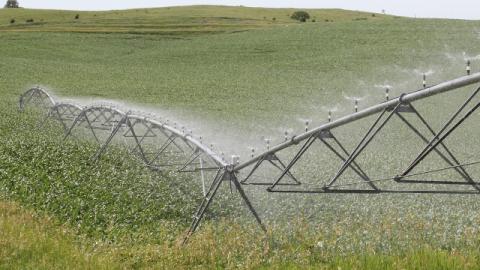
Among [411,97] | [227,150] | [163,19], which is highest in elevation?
[163,19]

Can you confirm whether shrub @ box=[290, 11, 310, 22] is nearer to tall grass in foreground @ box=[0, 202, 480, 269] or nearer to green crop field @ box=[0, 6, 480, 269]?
green crop field @ box=[0, 6, 480, 269]

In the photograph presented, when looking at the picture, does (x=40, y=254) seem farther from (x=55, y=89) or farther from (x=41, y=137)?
(x=55, y=89)

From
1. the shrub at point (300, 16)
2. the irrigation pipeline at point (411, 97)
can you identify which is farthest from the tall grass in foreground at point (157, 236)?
the shrub at point (300, 16)

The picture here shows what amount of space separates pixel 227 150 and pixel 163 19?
106 meters

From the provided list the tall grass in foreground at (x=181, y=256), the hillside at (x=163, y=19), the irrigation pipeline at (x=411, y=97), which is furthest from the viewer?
the hillside at (x=163, y=19)

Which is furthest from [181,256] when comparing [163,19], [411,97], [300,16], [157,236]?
[300,16]

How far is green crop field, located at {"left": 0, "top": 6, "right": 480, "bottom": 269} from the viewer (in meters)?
13.7

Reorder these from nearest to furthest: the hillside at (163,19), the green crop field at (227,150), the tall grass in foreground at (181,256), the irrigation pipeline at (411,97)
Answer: the irrigation pipeline at (411,97) → the tall grass in foreground at (181,256) → the green crop field at (227,150) → the hillside at (163,19)

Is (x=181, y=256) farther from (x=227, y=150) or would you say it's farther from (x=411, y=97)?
(x=227, y=150)

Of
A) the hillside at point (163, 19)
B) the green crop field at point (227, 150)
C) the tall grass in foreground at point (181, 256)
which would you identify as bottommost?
the tall grass in foreground at point (181, 256)

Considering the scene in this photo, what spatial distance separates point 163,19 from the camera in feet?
435

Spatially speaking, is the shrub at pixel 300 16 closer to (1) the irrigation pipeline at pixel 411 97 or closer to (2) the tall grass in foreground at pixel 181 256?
(2) the tall grass in foreground at pixel 181 256

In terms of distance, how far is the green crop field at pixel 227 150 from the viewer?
13.7 m

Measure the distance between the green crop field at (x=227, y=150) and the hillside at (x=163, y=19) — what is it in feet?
39.9
